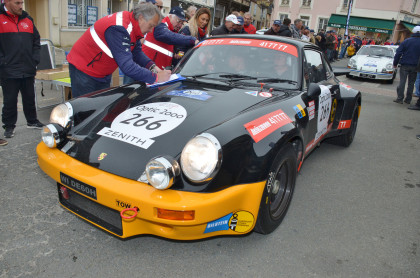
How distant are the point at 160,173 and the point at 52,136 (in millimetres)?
979

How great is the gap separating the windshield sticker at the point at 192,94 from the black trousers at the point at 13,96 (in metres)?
2.41

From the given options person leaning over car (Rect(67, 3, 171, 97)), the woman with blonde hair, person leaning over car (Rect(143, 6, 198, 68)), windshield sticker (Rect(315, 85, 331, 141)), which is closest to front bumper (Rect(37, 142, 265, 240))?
person leaning over car (Rect(67, 3, 171, 97))

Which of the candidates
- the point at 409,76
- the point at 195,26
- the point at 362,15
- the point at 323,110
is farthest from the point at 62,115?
the point at 362,15

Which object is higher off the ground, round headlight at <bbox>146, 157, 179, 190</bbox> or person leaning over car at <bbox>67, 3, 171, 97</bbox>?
person leaning over car at <bbox>67, 3, 171, 97</bbox>

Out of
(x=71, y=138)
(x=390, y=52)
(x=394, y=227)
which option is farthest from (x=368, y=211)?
(x=390, y=52)

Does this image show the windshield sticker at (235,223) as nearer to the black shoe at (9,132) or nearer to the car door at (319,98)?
the car door at (319,98)

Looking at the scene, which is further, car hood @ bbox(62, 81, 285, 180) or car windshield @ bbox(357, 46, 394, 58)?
car windshield @ bbox(357, 46, 394, 58)

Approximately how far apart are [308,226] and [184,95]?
1.44 metres

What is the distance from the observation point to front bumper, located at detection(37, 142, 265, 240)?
1.84 metres

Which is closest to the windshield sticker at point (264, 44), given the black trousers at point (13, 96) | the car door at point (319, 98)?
the car door at point (319, 98)

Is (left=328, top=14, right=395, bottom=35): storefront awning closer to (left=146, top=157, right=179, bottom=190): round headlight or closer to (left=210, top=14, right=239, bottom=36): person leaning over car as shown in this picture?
(left=210, top=14, right=239, bottom=36): person leaning over car

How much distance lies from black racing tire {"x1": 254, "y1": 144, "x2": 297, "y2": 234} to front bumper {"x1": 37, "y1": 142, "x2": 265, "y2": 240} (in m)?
0.15

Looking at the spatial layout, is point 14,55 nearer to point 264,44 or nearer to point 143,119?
point 143,119

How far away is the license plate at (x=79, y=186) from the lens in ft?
6.57
